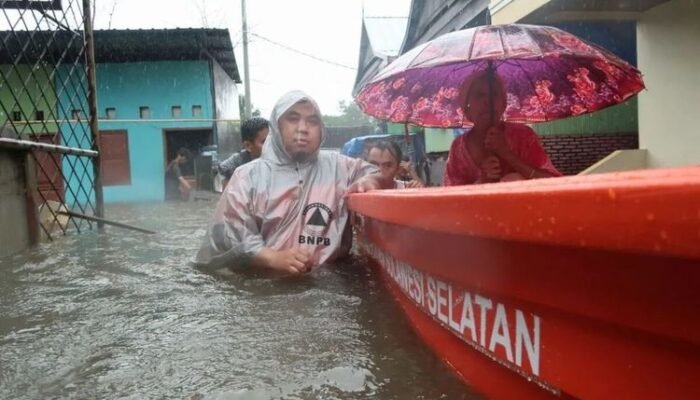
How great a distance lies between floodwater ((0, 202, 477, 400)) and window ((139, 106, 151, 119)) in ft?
39.7

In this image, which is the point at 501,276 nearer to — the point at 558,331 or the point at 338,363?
the point at 558,331

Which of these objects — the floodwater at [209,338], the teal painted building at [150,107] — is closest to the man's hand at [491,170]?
the floodwater at [209,338]

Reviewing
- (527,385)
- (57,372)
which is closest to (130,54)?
(57,372)

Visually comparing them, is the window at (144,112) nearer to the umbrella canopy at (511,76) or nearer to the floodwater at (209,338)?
the floodwater at (209,338)

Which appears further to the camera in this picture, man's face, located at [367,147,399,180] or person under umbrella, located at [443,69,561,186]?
man's face, located at [367,147,399,180]

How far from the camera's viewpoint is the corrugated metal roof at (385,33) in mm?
17462

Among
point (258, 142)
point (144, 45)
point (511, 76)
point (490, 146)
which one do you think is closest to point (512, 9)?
point (511, 76)

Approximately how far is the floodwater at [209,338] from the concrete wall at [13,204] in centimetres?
92

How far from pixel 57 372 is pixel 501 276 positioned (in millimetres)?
1444

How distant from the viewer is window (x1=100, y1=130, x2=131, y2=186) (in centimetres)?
1458

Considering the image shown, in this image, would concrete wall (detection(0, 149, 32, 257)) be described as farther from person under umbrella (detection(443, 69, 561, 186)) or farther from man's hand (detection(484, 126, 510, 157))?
man's hand (detection(484, 126, 510, 157))

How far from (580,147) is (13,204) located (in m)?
7.39

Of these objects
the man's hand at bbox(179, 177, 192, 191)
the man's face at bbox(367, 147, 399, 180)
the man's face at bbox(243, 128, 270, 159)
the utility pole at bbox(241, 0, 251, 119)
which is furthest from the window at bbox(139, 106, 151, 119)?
the man's face at bbox(367, 147, 399, 180)

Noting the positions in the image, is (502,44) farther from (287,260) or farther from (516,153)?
(287,260)
